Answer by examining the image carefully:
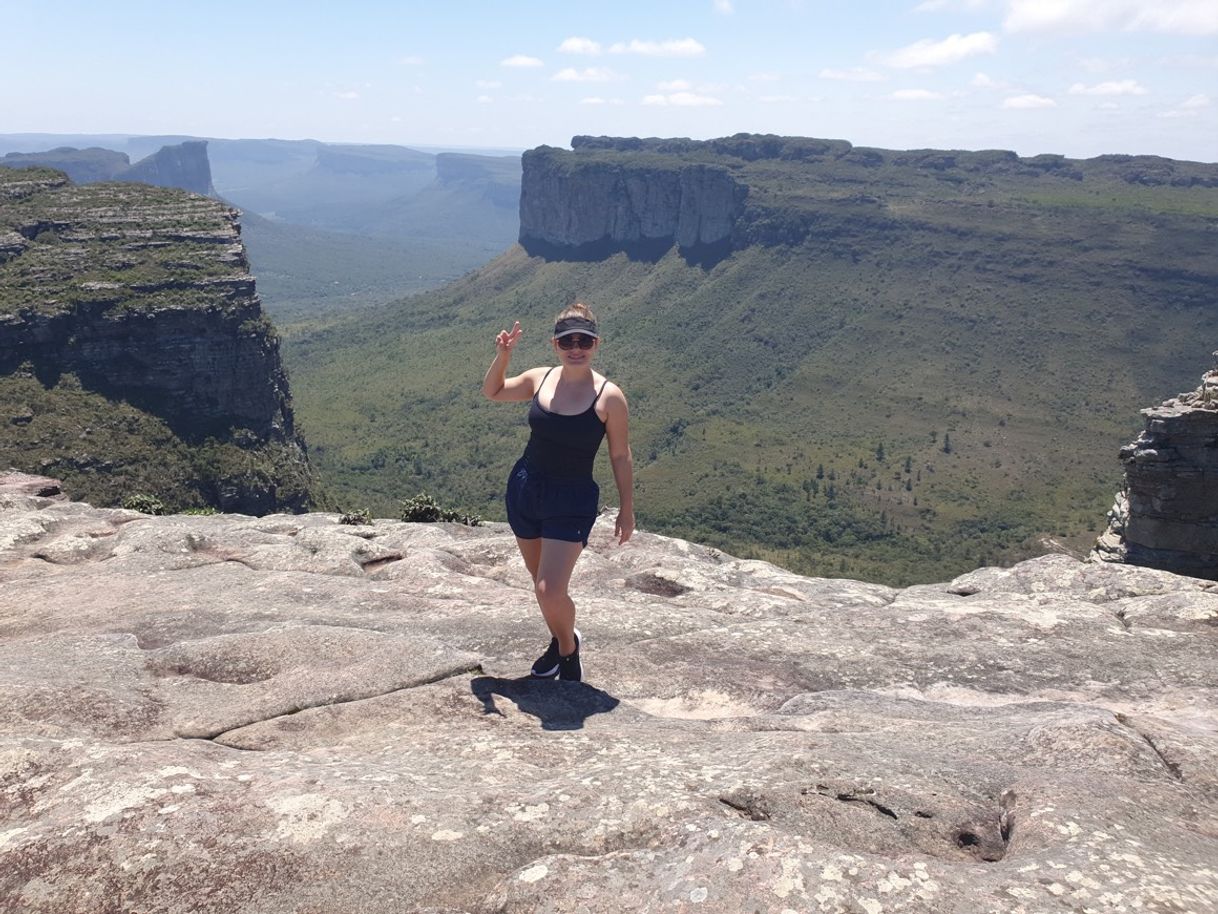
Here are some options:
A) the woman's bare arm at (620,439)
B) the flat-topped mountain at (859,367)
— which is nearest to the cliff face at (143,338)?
the flat-topped mountain at (859,367)

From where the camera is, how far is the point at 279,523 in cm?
1856

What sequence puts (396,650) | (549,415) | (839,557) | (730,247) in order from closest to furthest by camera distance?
(549,415)
(396,650)
(839,557)
(730,247)

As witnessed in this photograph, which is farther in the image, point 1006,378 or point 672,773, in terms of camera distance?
point 1006,378

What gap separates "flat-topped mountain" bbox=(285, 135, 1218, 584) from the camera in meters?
96.0

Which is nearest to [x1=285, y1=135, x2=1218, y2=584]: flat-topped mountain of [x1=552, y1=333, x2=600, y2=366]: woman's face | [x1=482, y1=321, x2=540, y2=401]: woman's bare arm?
[x1=482, y1=321, x2=540, y2=401]: woman's bare arm

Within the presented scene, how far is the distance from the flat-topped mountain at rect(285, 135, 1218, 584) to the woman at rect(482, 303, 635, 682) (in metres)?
66.9

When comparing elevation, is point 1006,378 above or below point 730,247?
below

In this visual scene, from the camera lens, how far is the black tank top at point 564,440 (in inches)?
357

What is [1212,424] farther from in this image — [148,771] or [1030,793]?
[148,771]

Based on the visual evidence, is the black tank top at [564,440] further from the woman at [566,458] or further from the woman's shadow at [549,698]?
the woman's shadow at [549,698]

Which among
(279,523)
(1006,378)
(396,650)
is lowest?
(1006,378)

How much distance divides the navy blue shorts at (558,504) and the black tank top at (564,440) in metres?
0.11

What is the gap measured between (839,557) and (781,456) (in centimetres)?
3482

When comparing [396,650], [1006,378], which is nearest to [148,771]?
[396,650]
